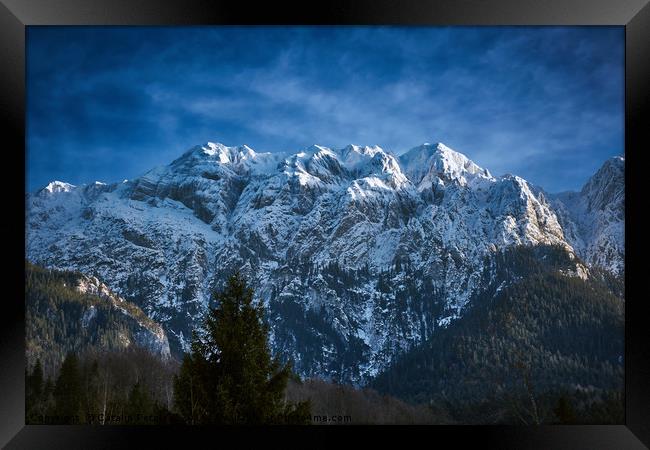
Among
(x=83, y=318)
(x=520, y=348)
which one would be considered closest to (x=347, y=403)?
(x=83, y=318)

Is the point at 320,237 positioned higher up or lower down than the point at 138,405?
higher up

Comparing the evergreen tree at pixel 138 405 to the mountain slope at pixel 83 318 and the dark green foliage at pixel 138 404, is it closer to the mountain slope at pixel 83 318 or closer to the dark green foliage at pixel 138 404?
the dark green foliage at pixel 138 404

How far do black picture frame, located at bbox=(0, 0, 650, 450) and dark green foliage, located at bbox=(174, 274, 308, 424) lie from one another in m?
0.37

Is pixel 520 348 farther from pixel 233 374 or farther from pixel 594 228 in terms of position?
pixel 233 374

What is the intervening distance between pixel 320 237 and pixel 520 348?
37.7m

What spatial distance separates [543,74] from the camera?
60.1ft

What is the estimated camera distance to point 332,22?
327cm

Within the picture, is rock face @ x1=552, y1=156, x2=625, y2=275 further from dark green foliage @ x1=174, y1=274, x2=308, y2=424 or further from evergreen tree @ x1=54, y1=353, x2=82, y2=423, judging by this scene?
dark green foliage @ x1=174, y1=274, x2=308, y2=424

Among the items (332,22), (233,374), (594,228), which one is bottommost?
(233,374)

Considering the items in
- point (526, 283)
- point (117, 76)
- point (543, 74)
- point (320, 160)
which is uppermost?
point (320, 160)
